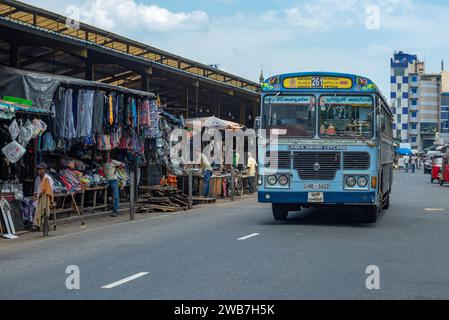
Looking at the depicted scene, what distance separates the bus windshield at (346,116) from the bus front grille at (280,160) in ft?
3.02

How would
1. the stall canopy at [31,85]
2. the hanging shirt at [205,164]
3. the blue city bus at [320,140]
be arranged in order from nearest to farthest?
1. the blue city bus at [320,140]
2. the stall canopy at [31,85]
3. the hanging shirt at [205,164]

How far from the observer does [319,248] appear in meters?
11.9

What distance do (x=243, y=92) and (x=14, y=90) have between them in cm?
1879

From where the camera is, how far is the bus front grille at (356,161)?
1529 centimetres

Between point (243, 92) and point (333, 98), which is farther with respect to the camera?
point (243, 92)

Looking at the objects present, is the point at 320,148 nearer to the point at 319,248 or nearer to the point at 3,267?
the point at 319,248

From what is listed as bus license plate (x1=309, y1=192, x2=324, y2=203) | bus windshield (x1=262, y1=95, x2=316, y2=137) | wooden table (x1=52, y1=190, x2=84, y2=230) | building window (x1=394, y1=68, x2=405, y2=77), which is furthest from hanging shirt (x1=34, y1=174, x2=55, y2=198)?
building window (x1=394, y1=68, x2=405, y2=77)

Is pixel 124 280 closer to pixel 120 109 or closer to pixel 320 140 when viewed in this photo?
pixel 320 140

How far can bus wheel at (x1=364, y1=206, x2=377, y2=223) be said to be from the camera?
16078 mm

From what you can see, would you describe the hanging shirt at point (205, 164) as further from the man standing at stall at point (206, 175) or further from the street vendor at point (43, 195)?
the street vendor at point (43, 195)

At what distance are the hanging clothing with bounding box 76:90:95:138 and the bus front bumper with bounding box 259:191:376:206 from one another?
18.0ft

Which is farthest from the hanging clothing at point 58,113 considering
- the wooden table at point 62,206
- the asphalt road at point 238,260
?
the asphalt road at point 238,260
